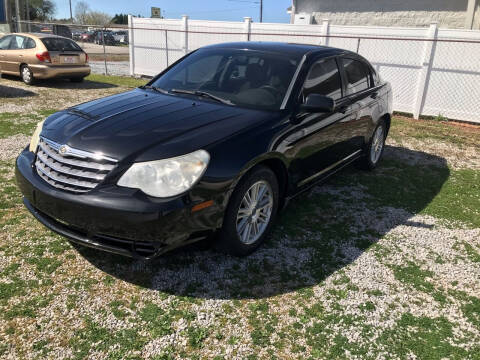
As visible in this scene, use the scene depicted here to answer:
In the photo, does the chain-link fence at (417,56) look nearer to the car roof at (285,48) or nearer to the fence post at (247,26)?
the fence post at (247,26)

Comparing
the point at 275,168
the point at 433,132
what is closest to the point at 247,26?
the point at 433,132

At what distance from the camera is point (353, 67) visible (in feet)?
16.9

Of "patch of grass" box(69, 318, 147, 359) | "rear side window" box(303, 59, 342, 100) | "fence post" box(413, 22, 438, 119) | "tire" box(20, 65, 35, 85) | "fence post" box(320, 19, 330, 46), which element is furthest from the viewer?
"tire" box(20, 65, 35, 85)

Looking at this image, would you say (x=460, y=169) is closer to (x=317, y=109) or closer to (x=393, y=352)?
(x=317, y=109)

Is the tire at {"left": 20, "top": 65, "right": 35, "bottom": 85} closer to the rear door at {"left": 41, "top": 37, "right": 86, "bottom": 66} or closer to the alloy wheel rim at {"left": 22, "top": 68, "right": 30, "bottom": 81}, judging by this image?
the alloy wheel rim at {"left": 22, "top": 68, "right": 30, "bottom": 81}

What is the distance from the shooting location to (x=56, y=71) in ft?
39.4

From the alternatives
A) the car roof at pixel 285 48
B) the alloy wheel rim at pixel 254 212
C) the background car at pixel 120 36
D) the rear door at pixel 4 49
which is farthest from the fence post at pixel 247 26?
the background car at pixel 120 36

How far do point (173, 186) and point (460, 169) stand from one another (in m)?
5.67

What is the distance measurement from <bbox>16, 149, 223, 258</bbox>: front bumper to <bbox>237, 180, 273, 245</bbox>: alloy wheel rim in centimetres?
39

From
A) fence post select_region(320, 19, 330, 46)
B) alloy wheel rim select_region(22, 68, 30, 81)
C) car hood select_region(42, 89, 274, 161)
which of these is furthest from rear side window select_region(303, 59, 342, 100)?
alloy wheel rim select_region(22, 68, 30, 81)

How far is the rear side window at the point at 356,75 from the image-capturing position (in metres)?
4.92

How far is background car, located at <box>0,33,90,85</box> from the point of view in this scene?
38.8 ft

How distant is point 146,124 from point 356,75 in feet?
10.1

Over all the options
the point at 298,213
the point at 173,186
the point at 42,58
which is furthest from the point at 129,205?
the point at 42,58
